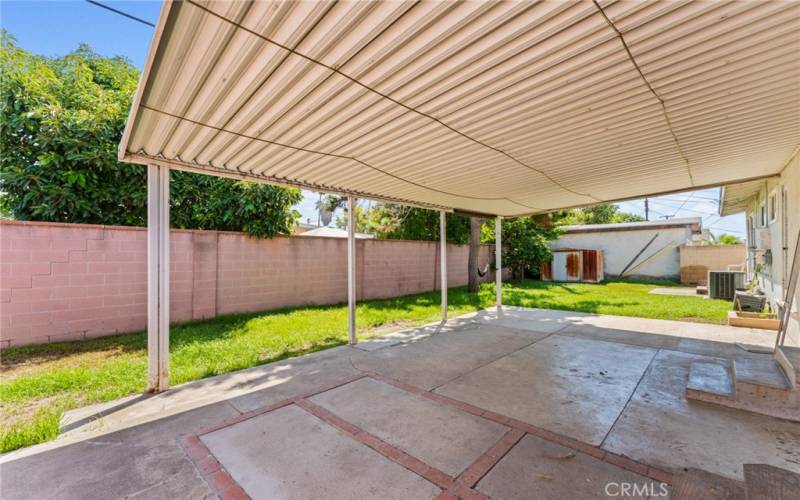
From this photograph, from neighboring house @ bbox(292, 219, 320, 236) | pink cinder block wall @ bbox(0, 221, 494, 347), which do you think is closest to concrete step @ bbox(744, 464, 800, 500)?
pink cinder block wall @ bbox(0, 221, 494, 347)

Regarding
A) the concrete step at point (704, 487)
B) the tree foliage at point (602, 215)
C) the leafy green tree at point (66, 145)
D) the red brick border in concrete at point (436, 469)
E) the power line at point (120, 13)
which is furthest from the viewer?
the tree foliage at point (602, 215)

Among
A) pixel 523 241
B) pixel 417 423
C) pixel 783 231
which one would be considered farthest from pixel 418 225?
pixel 417 423

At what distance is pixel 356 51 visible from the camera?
184 cm

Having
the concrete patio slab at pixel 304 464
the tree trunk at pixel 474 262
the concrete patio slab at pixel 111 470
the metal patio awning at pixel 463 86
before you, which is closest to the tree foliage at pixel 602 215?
the tree trunk at pixel 474 262

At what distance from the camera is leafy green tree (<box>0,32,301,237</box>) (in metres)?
5.30

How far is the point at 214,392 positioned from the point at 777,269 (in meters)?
7.76

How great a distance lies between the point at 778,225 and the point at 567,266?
1054 cm

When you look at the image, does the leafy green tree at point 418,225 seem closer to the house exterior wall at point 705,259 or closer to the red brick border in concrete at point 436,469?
the house exterior wall at point 705,259

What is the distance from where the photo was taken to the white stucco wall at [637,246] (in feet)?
45.9

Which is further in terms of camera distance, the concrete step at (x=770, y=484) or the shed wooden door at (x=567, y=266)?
the shed wooden door at (x=567, y=266)

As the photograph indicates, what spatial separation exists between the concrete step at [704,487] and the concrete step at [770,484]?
0.19m

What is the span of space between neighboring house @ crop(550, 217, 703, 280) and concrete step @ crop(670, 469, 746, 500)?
49.2ft

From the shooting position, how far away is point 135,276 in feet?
18.0

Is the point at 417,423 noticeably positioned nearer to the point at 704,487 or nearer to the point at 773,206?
the point at 704,487
